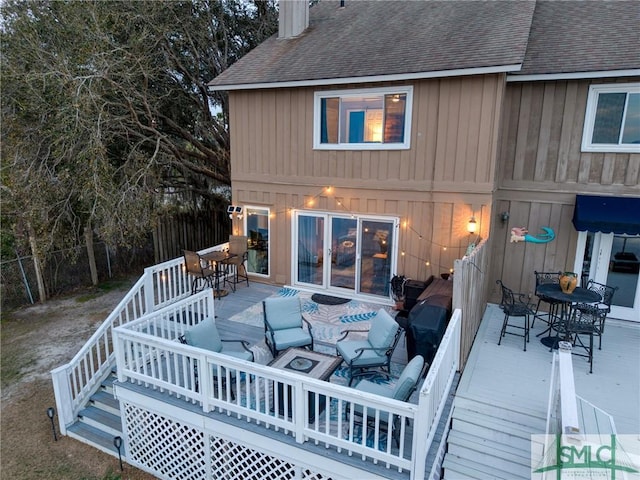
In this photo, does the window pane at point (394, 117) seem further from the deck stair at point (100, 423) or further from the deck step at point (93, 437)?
the deck step at point (93, 437)

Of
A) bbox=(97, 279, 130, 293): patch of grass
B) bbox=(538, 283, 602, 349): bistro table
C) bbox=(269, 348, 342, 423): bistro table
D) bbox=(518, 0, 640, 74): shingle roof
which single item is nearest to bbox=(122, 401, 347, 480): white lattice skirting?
bbox=(269, 348, 342, 423): bistro table

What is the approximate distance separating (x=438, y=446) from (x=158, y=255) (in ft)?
40.8

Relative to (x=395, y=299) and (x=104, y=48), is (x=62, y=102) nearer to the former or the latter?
(x=104, y=48)

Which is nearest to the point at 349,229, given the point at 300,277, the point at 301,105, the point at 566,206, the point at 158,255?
the point at 300,277

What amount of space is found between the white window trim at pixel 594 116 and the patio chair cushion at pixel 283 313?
6248 millimetres

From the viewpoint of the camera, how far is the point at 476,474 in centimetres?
444

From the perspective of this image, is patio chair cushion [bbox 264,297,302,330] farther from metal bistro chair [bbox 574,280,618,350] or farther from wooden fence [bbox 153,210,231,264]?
wooden fence [bbox 153,210,231,264]

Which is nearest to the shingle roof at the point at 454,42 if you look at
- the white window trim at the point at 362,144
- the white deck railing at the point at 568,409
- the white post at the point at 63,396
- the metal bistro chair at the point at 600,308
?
the white window trim at the point at 362,144

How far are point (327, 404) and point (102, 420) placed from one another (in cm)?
438

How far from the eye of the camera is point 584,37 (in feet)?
25.6

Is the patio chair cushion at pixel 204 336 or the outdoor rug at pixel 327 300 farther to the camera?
the outdoor rug at pixel 327 300

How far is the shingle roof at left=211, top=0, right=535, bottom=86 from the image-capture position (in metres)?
7.29

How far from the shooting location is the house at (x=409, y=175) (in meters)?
5.61

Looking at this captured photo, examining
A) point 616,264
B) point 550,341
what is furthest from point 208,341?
point 616,264
